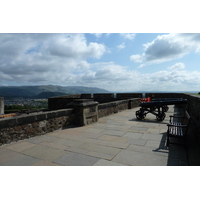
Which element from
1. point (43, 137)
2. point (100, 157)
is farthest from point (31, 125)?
point (100, 157)

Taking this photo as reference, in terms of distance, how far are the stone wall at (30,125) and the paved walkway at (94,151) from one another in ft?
0.59

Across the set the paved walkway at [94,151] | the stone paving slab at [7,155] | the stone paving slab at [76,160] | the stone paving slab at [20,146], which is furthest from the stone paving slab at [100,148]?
the stone paving slab at [7,155]

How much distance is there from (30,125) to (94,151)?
2183 mm

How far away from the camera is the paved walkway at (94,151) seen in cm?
295

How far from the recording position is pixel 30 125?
14.9 ft

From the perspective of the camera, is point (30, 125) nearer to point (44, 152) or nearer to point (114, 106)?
point (44, 152)

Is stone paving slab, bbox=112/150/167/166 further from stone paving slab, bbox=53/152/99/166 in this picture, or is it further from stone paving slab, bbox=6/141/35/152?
stone paving slab, bbox=6/141/35/152

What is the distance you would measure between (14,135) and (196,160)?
4.23 metres

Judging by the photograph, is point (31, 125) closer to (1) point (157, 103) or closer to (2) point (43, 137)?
(2) point (43, 137)

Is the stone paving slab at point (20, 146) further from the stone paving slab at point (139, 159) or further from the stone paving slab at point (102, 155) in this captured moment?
the stone paving slab at point (139, 159)

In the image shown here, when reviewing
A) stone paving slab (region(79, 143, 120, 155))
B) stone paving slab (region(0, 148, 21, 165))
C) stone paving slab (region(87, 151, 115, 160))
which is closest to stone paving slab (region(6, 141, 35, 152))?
stone paving slab (region(0, 148, 21, 165))

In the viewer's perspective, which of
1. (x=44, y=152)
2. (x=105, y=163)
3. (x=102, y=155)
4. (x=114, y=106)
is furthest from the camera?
(x=114, y=106)

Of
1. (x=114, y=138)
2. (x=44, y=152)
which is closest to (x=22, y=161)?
(x=44, y=152)

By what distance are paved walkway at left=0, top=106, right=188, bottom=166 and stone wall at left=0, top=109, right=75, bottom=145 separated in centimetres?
18
